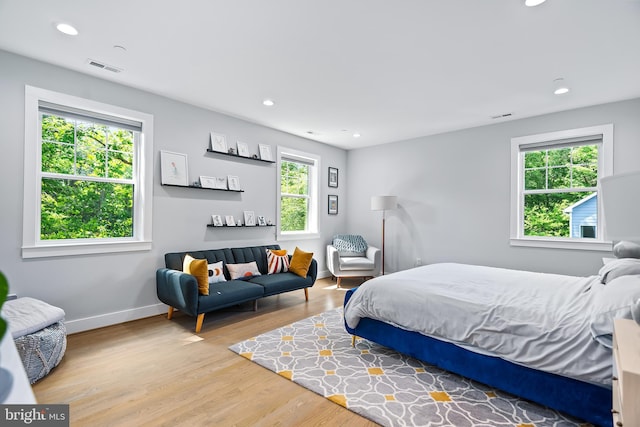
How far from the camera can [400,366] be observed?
2.55 metres

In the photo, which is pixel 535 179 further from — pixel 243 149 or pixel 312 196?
pixel 243 149

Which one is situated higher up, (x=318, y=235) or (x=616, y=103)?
(x=616, y=103)

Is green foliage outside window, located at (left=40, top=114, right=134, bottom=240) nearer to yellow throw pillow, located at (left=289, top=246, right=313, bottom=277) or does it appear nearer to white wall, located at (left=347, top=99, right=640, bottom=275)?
yellow throw pillow, located at (left=289, top=246, right=313, bottom=277)

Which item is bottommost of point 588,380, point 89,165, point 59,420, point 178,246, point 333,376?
point 333,376

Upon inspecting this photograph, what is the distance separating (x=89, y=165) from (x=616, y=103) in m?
6.10

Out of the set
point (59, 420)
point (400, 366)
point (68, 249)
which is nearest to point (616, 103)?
point (400, 366)

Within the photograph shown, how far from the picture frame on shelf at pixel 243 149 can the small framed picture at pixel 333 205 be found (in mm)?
2059

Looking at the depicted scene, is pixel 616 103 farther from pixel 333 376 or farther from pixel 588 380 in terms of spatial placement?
pixel 333 376

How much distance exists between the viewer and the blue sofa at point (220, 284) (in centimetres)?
320

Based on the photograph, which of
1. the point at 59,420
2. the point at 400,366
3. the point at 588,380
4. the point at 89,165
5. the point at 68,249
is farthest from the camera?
the point at 89,165

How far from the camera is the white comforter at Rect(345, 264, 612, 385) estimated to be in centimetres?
180

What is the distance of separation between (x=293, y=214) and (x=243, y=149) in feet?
4.97

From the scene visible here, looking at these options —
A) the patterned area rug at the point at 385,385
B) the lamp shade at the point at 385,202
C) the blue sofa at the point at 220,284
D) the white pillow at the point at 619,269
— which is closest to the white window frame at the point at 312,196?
the blue sofa at the point at 220,284

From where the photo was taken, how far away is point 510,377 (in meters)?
2.02
